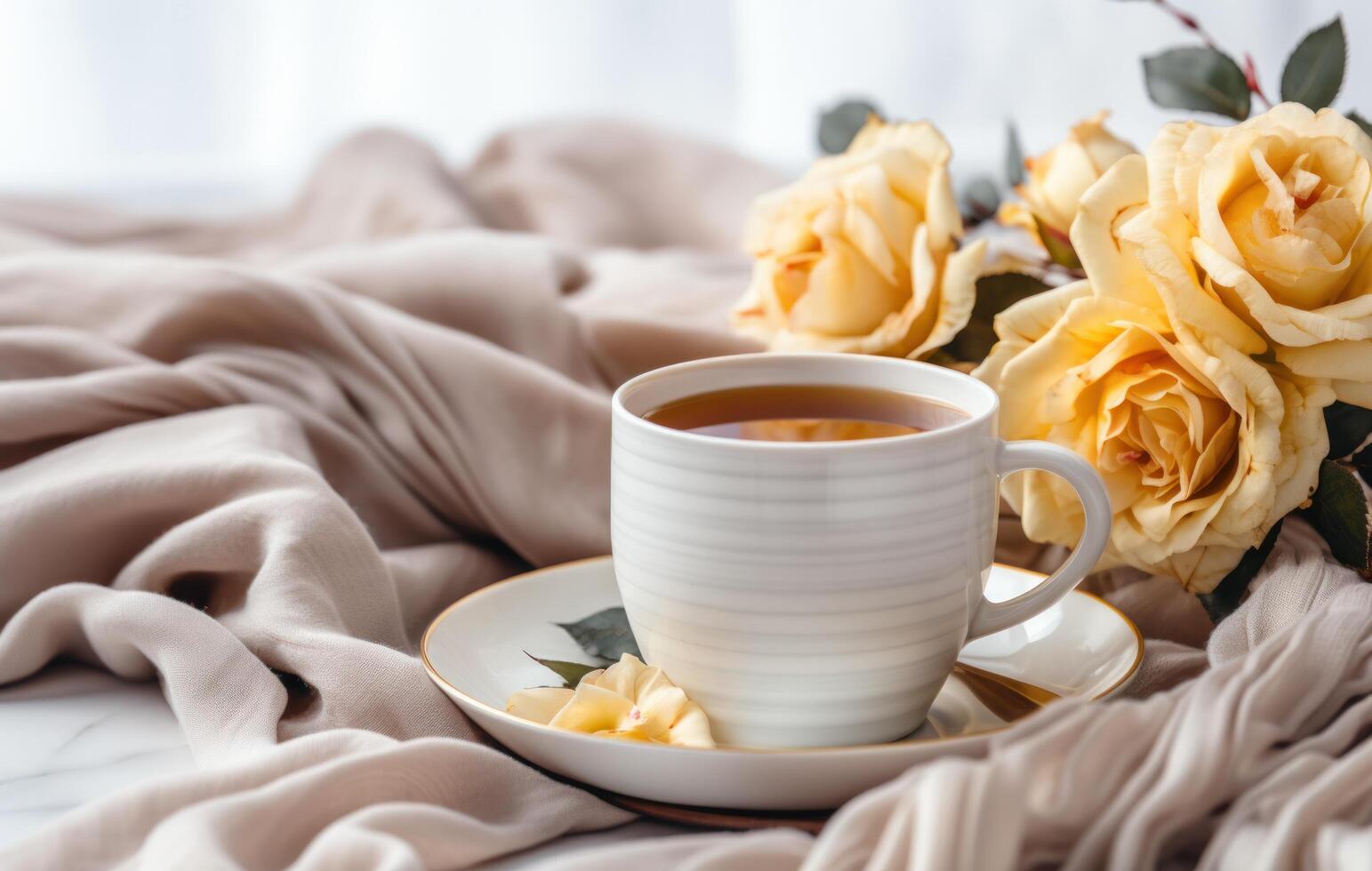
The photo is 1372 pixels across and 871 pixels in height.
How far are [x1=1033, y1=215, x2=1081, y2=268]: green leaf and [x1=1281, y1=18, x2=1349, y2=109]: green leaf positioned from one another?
0.12m

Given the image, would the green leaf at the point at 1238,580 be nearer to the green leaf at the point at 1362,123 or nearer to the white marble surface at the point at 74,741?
the green leaf at the point at 1362,123

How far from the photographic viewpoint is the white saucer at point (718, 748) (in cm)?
45

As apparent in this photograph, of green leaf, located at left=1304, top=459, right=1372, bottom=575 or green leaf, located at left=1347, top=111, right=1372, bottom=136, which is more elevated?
green leaf, located at left=1347, top=111, right=1372, bottom=136

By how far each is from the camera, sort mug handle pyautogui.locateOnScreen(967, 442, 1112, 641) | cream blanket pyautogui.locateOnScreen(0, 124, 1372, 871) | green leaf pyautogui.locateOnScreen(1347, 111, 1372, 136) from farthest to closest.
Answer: green leaf pyautogui.locateOnScreen(1347, 111, 1372, 136) → mug handle pyautogui.locateOnScreen(967, 442, 1112, 641) → cream blanket pyautogui.locateOnScreen(0, 124, 1372, 871)

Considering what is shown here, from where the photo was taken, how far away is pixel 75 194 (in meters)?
1.41

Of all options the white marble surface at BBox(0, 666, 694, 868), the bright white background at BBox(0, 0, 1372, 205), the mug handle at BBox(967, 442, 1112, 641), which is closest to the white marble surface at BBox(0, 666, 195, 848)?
the white marble surface at BBox(0, 666, 694, 868)

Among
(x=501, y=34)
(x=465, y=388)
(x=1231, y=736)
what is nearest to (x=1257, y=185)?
(x=1231, y=736)

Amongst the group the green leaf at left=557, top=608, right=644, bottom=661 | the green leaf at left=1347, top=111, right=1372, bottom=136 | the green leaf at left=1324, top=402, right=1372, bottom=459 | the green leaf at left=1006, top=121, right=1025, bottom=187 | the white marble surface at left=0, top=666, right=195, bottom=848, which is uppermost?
the green leaf at left=1347, top=111, right=1372, bottom=136

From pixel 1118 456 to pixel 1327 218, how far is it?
0.42 feet

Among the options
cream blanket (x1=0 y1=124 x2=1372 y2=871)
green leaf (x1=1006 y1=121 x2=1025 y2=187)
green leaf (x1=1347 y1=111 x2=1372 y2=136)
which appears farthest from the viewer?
green leaf (x1=1006 y1=121 x2=1025 y2=187)

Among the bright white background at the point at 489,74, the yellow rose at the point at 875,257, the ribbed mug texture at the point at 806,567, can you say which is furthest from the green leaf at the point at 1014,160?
the bright white background at the point at 489,74

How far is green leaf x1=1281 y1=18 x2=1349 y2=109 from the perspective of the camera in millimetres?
652

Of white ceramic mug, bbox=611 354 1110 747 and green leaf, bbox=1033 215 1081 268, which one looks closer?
white ceramic mug, bbox=611 354 1110 747

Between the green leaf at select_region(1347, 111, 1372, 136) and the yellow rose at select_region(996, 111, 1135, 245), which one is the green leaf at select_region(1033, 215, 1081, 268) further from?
the green leaf at select_region(1347, 111, 1372, 136)
